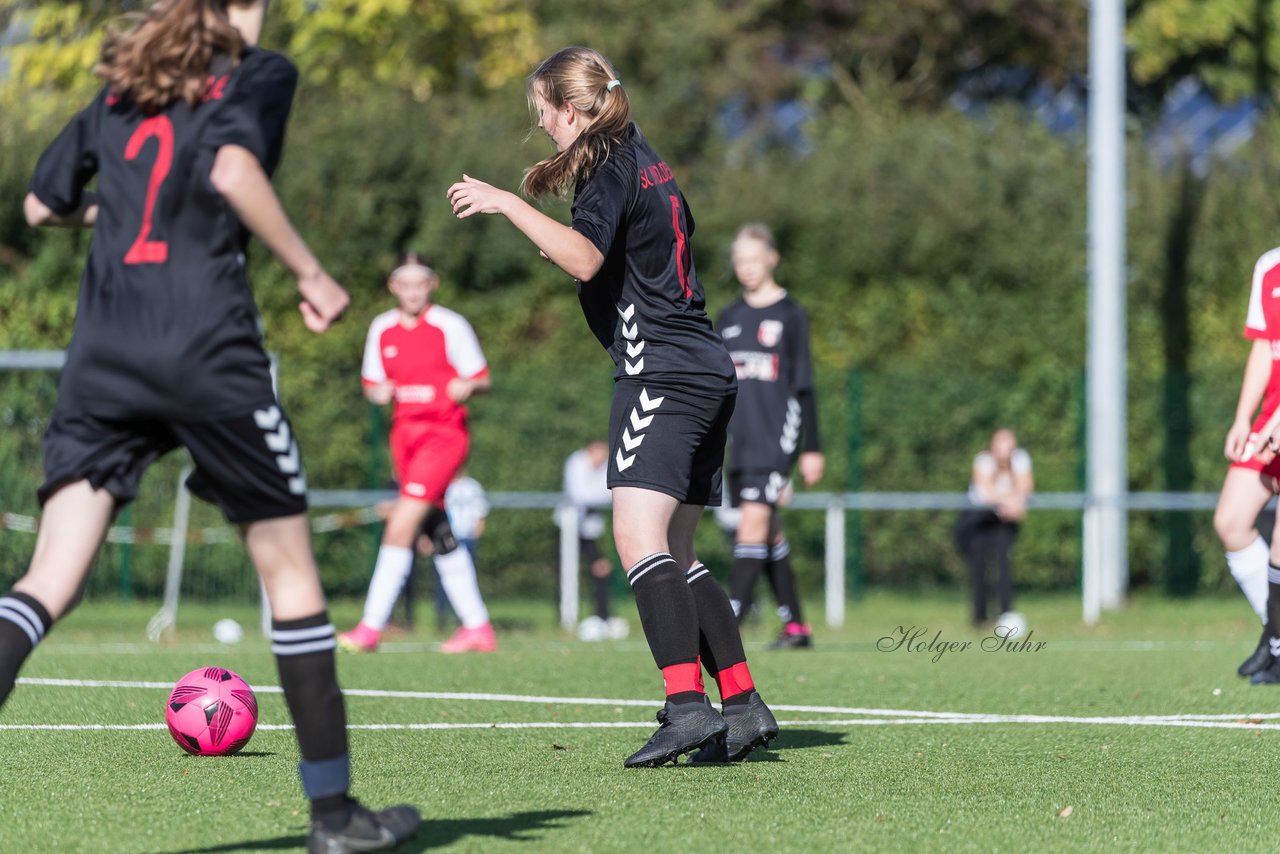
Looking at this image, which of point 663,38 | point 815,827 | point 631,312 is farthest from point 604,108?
point 663,38

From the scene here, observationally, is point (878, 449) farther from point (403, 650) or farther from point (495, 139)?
point (403, 650)

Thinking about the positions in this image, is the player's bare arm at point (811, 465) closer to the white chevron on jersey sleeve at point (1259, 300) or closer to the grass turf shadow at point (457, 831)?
the white chevron on jersey sleeve at point (1259, 300)

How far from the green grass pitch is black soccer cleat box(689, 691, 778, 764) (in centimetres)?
8

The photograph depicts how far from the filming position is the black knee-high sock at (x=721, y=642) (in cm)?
567

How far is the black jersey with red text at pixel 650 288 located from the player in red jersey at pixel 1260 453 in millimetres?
3357

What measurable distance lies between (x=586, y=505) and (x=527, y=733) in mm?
10069

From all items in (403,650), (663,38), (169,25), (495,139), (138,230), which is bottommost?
(403,650)

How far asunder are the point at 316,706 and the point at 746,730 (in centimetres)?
198

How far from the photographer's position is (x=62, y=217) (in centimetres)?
413

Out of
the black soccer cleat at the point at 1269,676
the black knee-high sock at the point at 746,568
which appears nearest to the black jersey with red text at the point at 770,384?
the black knee-high sock at the point at 746,568

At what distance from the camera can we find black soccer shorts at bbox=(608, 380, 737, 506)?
17.9ft

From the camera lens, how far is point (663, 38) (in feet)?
83.2

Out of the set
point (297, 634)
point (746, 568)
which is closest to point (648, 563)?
point (297, 634)

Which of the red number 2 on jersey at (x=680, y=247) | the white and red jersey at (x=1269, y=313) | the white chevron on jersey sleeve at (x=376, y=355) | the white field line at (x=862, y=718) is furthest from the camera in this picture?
the white chevron on jersey sleeve at (x=376, y=355)
